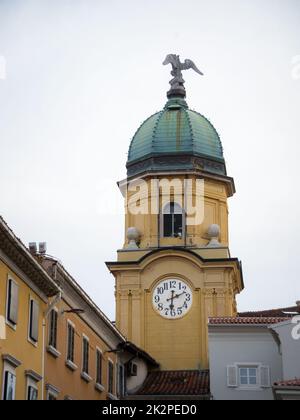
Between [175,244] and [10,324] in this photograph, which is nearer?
[10,324]

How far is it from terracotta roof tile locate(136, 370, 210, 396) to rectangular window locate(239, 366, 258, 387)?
2061 millimetres

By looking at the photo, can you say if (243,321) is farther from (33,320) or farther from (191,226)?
(33,320)

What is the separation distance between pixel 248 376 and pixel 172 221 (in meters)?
13.9

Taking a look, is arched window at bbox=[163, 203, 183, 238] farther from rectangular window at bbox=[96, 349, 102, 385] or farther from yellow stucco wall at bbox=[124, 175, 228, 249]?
rectangular window at bbox=[96, 349, 102, 385]

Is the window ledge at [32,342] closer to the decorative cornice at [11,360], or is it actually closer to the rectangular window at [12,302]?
the decorative cornice at [11,360]

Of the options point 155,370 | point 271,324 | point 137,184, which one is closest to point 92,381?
point 271,324

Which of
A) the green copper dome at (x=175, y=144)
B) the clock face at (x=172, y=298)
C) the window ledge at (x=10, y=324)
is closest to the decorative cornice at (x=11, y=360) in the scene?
the window ledge at (x=10, y=324)

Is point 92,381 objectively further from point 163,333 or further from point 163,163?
point 163,163

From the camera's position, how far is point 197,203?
58.7 metres

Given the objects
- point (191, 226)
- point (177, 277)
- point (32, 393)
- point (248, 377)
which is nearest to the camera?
point (32, 393)

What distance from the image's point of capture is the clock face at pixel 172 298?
56.4m

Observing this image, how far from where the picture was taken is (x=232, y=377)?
153 ft

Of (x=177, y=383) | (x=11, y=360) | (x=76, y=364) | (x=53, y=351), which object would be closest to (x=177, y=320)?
(x=177, y=383)

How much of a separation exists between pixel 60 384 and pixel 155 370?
16734 mm
